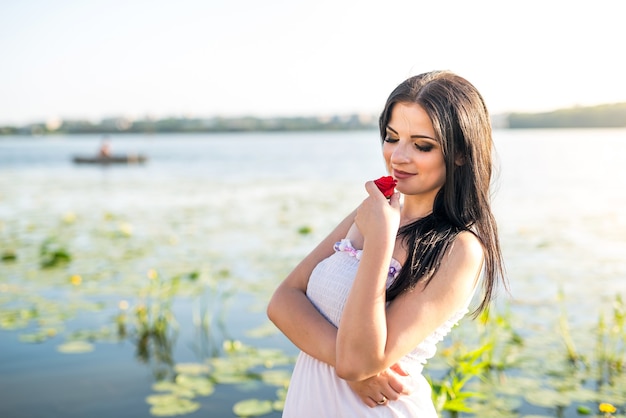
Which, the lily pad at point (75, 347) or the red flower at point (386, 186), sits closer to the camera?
the red flower at point (386, 186)

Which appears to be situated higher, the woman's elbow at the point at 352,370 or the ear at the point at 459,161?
the ear at the point at 459,161

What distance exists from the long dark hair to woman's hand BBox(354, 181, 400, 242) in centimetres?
17

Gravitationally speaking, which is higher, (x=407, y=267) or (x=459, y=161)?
(x=459, y=161)

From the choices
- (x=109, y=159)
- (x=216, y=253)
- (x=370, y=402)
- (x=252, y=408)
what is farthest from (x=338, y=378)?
(x=109, y=159)

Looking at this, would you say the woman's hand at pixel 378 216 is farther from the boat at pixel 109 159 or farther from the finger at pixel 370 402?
the boat at pixel 109 159

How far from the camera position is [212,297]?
550 cm

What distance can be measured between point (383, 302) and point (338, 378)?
29cm

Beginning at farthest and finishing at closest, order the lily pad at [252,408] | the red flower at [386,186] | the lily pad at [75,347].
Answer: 1. the lily pad at [75,347]
2. the lily pad at [252,408]
3. the red flower at [386,186]

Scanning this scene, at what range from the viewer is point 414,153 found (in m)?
1.60

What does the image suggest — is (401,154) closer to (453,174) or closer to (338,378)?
(453,174)

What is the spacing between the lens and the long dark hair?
1562 mm

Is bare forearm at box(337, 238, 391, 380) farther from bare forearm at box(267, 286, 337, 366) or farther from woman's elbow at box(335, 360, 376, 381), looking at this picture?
bare forearm at box(267, 286, 337, 366)

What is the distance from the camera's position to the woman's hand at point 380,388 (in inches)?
60.2

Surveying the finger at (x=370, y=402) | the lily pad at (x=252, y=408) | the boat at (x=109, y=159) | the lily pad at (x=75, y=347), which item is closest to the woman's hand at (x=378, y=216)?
the finger at (x=370, y=402)
